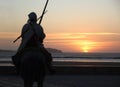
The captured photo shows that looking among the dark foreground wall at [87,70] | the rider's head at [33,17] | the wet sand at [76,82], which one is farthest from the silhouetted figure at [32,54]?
the dark foreground wall at [87,70]

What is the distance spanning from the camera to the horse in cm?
1384

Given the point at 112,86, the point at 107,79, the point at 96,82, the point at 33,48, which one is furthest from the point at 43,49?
the point at 107,79

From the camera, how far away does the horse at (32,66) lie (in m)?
13.8

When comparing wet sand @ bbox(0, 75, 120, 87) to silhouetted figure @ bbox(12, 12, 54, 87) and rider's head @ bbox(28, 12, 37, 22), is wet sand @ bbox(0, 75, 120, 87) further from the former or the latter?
rider's head @ bbox(28, 12, 37, 22)

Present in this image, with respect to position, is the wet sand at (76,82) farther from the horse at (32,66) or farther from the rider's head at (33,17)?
the rider's head at (33,17)

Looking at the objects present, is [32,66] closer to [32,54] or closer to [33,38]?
[32,54]

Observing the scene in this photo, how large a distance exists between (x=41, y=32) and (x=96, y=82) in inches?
312

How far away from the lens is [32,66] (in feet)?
45.6

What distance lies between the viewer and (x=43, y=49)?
45.7ft

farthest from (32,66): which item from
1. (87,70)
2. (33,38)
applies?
(87,70)

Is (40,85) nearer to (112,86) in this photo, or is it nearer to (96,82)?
(112,86)

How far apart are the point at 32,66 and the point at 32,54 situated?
0.30 meters

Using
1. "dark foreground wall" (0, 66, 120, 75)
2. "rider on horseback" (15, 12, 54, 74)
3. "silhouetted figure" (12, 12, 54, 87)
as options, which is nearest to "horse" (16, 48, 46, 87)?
"silhouetted figure" (12, 12, 54, 87)

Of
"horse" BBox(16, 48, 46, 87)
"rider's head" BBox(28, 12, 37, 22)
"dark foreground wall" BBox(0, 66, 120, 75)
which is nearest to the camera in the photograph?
"horse" BBox(16, 48, 46, 87)
